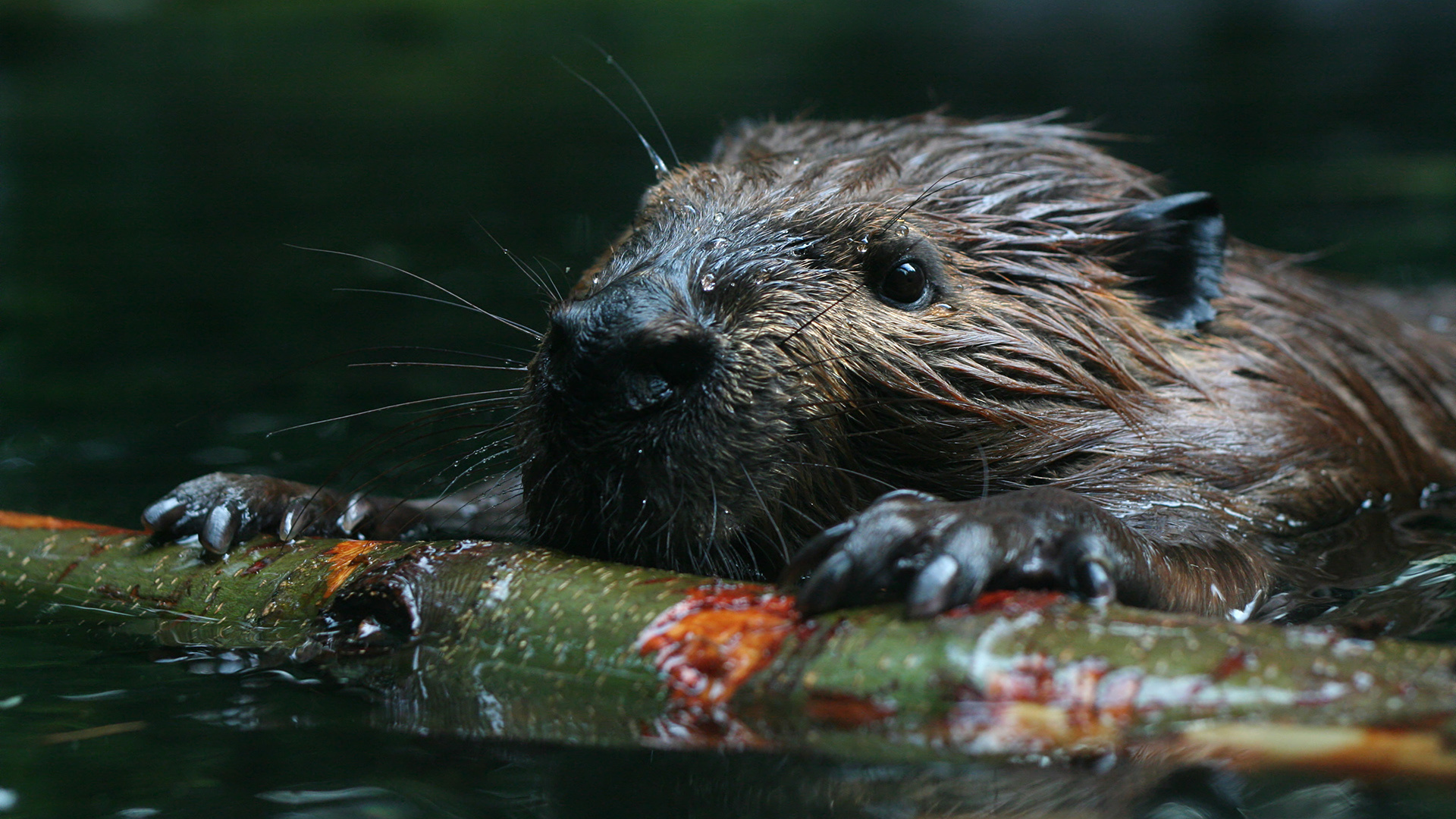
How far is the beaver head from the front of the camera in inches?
110

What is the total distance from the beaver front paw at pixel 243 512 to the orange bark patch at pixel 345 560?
242 millimetres

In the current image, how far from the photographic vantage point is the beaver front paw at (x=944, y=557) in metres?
2.28

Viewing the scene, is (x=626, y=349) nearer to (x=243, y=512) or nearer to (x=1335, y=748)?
(x=243, y=512)

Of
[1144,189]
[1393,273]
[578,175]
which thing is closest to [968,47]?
[578,175]

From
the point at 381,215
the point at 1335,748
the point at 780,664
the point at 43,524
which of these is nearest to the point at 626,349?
the point at 780,664

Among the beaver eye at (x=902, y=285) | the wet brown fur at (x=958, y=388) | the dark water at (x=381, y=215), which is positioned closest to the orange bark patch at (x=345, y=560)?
the dark water at (x=381, y=215)

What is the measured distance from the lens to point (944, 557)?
90.0 inches

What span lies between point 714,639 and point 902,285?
1194 mm

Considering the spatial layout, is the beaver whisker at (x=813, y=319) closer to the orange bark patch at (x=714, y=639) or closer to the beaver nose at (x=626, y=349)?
the beaver nose at (x=626, y=349)

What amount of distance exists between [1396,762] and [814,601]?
868mm

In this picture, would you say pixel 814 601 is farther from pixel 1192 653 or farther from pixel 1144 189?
pixel 1144 189

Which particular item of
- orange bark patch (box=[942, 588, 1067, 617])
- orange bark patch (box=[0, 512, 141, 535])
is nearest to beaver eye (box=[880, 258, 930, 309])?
orange bark patch (box=[942, 588, 1067, 617])

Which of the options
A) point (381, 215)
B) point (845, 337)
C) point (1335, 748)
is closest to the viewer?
point (1335, 748)

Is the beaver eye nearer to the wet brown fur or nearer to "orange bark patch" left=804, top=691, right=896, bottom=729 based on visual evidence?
the wet brown fur
